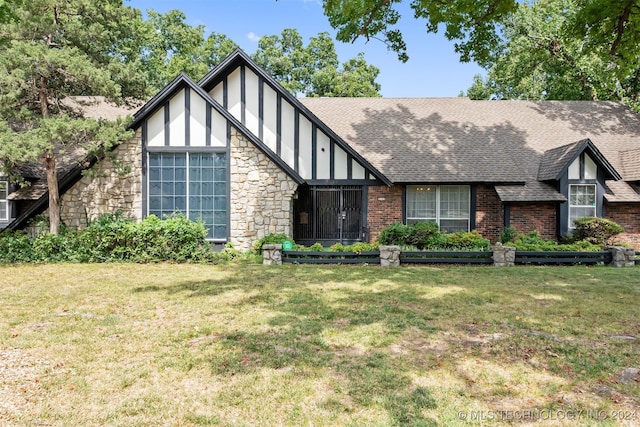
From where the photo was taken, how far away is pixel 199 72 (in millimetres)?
27031

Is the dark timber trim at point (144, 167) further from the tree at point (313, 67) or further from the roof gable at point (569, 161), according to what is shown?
the tree at point (313, 67)

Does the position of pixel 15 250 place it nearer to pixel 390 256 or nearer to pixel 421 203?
pixel 390 256

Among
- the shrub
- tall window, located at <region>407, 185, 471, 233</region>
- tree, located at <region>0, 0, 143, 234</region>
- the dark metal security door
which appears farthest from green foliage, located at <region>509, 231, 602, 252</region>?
tree, located at <region>0, 0, 143, 234</region>

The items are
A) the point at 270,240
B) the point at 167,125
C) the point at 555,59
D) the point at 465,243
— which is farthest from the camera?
the point at 555,59

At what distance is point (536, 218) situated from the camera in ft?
49.9

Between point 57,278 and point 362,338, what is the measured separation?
785cm

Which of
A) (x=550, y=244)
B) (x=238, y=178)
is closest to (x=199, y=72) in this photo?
(x=238, y=178)

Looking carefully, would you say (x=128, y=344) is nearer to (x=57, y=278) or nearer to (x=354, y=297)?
(x=354, y=297)

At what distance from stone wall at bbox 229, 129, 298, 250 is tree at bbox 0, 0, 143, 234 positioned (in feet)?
11.6

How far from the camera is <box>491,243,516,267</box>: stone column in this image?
11.7 metres

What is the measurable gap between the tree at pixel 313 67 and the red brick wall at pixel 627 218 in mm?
21342

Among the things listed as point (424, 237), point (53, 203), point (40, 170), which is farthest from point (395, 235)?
point (40, 170)

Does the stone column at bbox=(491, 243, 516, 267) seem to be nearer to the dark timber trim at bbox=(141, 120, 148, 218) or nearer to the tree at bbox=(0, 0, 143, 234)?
the dark timber trim at bbox=(141, 120, 148, 218)

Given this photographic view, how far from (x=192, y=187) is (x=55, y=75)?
5018 mm
